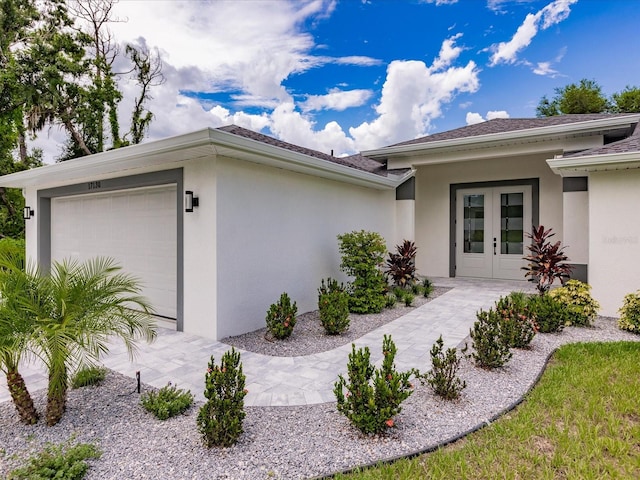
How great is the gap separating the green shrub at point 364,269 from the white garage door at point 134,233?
3.28m

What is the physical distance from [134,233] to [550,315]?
746 cm

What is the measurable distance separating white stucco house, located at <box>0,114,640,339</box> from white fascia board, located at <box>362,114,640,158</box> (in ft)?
0.09

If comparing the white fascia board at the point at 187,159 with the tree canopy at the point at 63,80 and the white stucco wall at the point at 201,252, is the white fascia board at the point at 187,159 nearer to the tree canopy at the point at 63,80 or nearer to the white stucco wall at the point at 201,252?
the white stucco wall at the point at 201,252

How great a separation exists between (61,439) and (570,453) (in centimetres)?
387

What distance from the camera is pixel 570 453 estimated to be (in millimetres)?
2631

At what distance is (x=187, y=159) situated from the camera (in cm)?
564

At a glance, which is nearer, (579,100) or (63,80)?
(63,80)

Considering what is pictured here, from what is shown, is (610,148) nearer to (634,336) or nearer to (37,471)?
(634,336)

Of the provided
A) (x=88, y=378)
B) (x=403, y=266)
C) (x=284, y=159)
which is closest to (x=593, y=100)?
(x=403, y=266)

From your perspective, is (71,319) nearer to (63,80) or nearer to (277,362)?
(277,362)

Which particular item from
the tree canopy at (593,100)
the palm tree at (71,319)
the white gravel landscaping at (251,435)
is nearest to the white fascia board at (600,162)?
the white gravel landscaping at (251,435)

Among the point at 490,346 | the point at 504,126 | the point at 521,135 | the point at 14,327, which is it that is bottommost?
the point at 490,346

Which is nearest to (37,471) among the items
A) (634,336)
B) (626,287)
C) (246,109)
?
(634,336)

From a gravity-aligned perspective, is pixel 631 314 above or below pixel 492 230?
below
